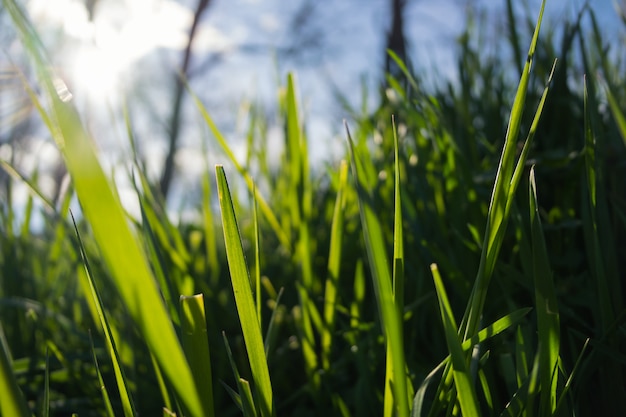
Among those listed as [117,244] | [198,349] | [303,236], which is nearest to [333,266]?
[303,236]

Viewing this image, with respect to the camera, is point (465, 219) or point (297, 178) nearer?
point (465, 219)

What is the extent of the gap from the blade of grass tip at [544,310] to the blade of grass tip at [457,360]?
0.13 ft

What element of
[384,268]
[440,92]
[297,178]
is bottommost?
[384,268]

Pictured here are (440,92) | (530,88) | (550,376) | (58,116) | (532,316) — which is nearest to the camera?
(58,116)

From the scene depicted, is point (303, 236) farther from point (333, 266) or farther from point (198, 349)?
point (198, 349)

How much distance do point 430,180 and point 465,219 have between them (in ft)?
0.30

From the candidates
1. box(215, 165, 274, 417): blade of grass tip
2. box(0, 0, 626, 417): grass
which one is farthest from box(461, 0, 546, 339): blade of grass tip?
box(215, 165, 274, 417): blade of grass tip

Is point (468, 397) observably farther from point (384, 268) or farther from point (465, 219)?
point (465, 219)

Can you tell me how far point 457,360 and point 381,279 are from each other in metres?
0.05

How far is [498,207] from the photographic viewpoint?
254mm

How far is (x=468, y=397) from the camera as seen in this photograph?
0.74 ft

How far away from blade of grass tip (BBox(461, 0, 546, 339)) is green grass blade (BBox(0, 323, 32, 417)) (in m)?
0.19

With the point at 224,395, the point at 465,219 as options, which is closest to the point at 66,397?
the point at 224,395

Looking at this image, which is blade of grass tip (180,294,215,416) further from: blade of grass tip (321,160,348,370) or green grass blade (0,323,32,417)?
blade of grass tip (321,160,348,370)
